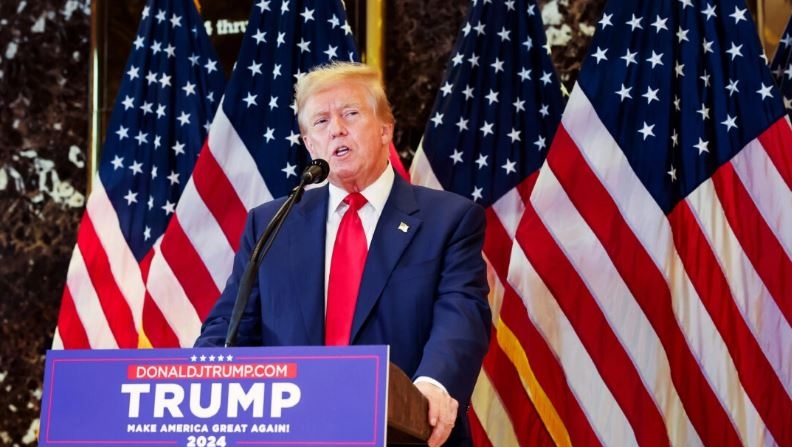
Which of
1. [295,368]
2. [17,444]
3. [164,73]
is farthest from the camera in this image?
[17,444]

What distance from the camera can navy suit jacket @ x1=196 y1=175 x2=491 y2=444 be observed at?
2658mm

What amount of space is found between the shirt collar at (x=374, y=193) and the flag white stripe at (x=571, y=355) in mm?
976

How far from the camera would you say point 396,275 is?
2.71 metres

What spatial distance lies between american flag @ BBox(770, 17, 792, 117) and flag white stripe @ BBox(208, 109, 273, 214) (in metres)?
1.96

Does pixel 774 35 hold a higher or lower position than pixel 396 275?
higher

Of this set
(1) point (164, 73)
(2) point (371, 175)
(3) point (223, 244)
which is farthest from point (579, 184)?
(1) point (164, 73)

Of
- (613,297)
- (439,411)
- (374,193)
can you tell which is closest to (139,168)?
(374,193)

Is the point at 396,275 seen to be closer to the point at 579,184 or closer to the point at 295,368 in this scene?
the point at 295,368

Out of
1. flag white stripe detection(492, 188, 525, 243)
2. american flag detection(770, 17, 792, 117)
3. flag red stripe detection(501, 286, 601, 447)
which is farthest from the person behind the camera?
flag white stripe detection(492, 188, 525, 243)

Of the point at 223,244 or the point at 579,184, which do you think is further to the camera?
the point at 223,244

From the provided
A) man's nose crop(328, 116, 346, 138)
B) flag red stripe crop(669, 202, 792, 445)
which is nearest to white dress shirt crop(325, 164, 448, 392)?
man's nose crop(328, 116, 346, 138)

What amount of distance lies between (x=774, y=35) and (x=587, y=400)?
1.72 m

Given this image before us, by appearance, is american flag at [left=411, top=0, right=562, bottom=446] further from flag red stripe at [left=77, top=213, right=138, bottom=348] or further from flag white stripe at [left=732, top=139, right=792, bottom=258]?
flag red stripe at [left=77, top=213, right=138, bottom=348]

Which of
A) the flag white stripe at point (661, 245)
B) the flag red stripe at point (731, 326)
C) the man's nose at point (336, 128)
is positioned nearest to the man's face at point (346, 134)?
the man's nose at point (336, 128)
